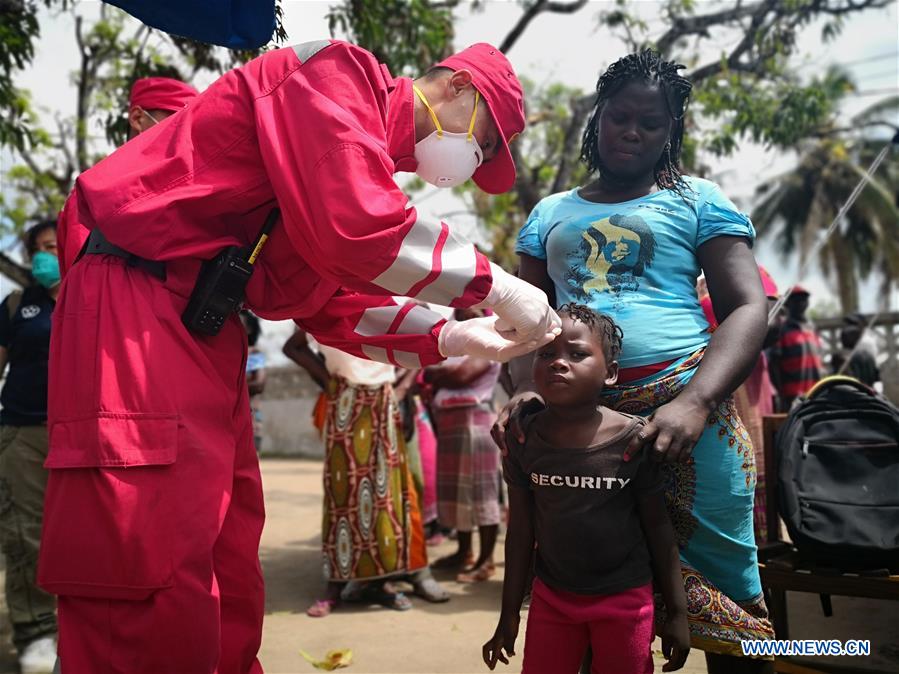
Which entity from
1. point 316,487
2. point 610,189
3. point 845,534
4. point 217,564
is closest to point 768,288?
point 845,534

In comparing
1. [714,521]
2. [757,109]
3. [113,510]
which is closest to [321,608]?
[714,521]

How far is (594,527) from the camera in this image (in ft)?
6.91

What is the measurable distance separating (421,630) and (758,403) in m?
2.29

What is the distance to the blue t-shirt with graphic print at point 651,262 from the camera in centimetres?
216

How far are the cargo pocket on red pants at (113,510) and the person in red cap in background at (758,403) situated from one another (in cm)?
254

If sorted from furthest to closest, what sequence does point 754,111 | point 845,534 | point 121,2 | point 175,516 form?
point 754,111 < point 845,534 < point 121,2 < point 175,516

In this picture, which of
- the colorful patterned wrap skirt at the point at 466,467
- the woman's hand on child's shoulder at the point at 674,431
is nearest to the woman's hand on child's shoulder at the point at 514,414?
the woman's hand on child's shoulder at the point at 674,431

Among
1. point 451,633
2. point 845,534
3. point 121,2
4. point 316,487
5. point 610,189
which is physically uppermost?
point 121,2

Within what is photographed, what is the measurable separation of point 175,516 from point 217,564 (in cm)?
34

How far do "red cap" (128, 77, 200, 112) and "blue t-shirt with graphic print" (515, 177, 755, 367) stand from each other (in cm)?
159

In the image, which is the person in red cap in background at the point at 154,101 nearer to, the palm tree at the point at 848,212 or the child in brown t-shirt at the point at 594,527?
the child in brown t-shirt at the point at 594,527

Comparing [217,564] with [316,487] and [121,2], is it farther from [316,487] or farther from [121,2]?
[316,487]

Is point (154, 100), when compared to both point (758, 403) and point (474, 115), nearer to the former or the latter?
point (474, 115)

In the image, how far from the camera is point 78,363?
71.3 inches
